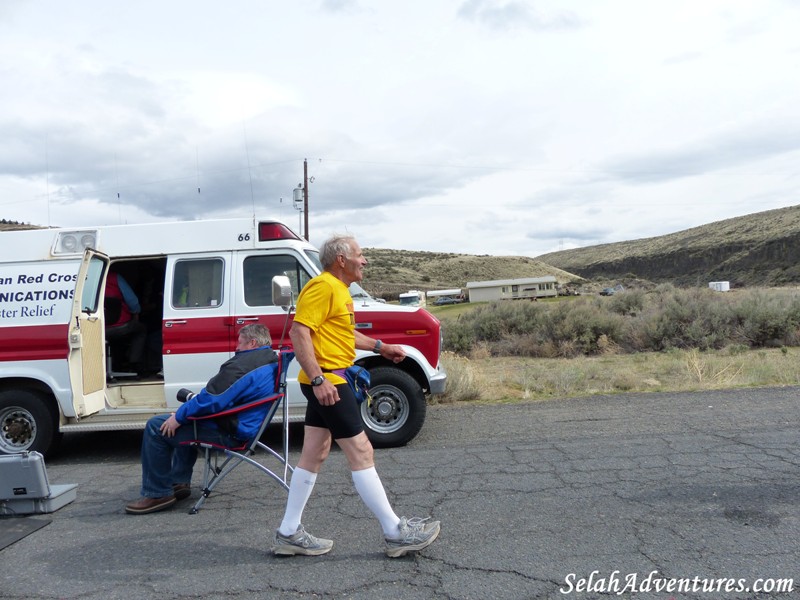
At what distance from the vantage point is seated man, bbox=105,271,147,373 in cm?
805

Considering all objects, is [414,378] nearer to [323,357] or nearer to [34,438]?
[323,357]

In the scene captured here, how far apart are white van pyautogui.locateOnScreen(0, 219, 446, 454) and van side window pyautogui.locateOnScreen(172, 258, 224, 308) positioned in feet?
0.03

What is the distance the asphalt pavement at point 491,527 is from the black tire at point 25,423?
35 centimetres

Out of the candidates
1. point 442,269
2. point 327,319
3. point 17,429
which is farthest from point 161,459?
point 442,269

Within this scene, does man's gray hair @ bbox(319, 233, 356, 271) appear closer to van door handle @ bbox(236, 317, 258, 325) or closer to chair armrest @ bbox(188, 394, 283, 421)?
chair armrest @ bbox(188, 394, 283, 421)

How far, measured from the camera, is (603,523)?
4.55 m

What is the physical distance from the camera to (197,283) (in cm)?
734

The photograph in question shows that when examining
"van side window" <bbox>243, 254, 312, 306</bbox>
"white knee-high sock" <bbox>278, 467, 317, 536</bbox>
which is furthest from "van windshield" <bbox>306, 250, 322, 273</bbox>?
"white knee-high sock" <bbox>278, 467, 317, 536</bbox>

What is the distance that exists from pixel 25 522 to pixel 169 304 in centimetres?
269

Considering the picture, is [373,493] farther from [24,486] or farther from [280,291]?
[24,486]

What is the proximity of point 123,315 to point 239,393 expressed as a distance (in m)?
3.81

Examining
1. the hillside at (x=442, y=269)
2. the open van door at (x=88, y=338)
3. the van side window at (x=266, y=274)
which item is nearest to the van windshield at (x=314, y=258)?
the van side window at (x=266, y=274)

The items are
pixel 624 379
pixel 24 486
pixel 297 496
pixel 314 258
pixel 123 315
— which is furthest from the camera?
pixel 624 379

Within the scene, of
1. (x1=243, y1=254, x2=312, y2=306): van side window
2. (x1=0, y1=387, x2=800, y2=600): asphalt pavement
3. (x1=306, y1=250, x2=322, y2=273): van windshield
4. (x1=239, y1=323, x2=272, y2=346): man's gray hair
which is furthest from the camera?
(x1=306, y1=250, x2=322, y2=273): van windshield
